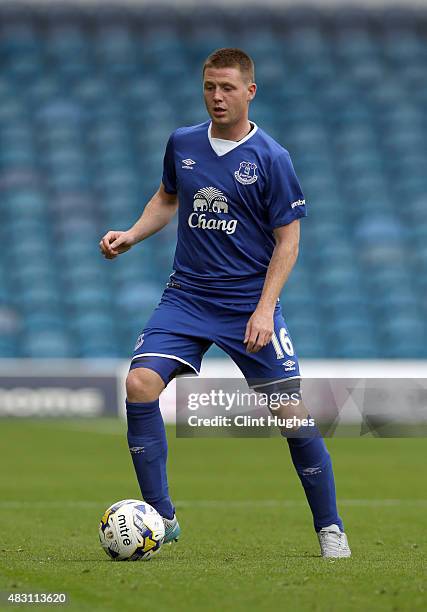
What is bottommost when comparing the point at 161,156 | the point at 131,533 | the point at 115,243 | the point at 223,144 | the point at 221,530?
the point at 221,530

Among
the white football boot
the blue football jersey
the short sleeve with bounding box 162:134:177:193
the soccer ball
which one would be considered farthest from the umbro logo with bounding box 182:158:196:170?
the white football boot

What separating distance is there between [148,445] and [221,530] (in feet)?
5.41

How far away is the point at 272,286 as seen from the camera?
18.4ft

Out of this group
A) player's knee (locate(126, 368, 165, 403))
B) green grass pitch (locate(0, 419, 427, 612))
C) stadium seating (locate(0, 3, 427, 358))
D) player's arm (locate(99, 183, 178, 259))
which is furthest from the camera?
stadium seating (locate(0, 3, 427, 358))

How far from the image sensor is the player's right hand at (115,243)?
5.89 meters

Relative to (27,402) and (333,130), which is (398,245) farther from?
(27,402)

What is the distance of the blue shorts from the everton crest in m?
0.57

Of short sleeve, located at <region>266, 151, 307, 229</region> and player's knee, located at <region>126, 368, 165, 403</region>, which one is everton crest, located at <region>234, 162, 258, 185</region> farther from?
Answer: player's knee, located at <region>126, 368, 165, 403</region>

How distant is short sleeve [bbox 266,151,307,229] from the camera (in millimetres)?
5711

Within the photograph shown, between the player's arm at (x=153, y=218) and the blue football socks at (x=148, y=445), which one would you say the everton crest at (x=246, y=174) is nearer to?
the player's arm at (x=153, y=218)

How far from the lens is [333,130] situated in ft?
76.4

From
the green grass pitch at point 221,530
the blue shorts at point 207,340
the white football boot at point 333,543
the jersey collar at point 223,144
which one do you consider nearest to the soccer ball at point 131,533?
the green grass pitch at point 221,530

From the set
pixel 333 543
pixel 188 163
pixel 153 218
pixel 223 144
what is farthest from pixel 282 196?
pixel 333 543

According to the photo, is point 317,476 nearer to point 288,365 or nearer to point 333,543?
point 333,543
